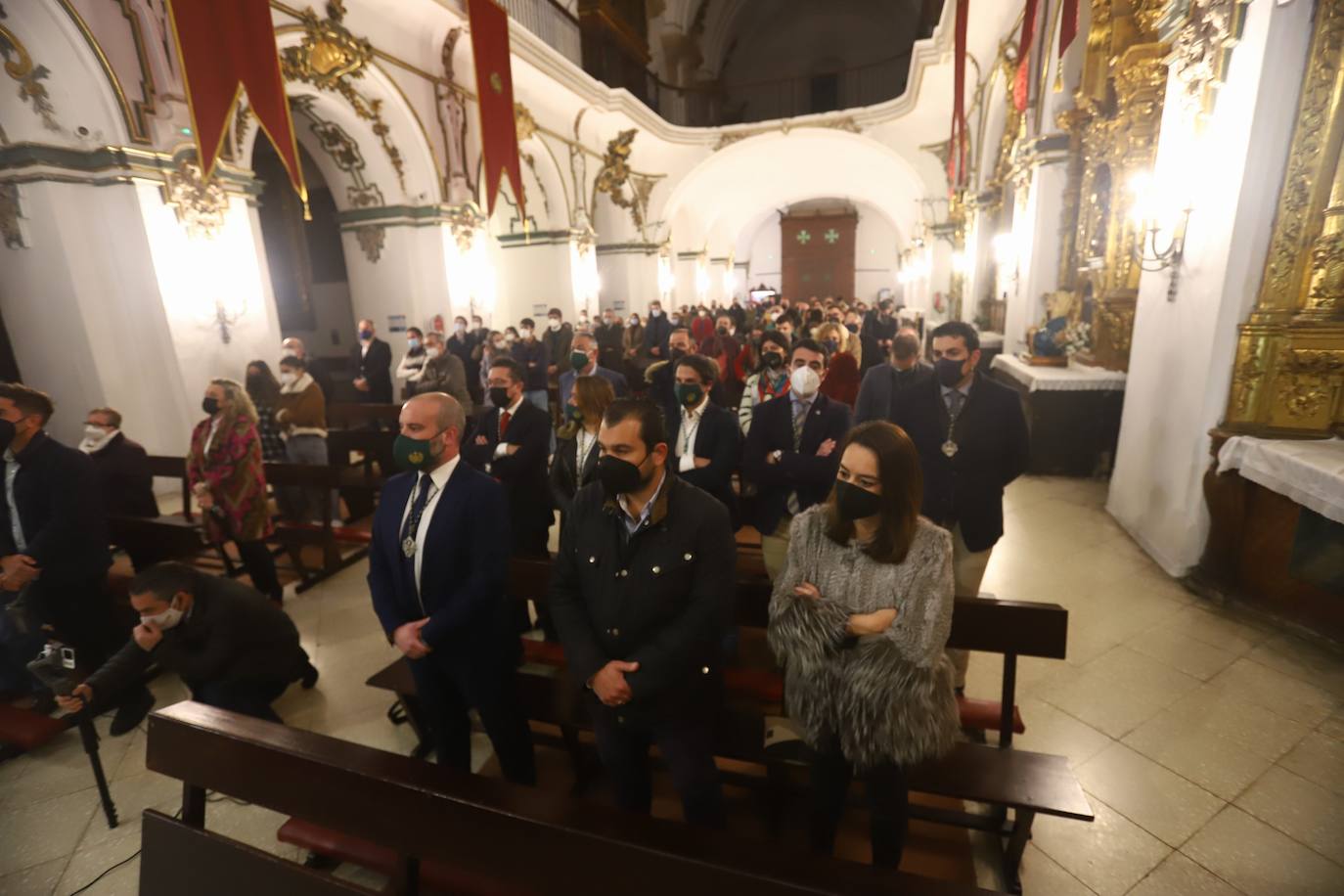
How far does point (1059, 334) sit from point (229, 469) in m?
7.42

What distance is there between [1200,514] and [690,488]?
3869mm

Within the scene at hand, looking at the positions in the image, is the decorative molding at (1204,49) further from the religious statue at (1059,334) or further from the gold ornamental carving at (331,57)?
the gold ornamental carving at (331,57)

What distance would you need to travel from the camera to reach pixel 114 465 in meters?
4.03

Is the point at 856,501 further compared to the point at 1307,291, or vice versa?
the point at 1307,291

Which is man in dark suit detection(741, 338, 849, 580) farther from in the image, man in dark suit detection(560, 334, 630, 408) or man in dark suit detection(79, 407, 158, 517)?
man in dark suit detection(79, 407, 158, 517)

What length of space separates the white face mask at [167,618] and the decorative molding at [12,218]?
5596 mm

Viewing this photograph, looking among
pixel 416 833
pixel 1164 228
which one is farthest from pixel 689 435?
pixel 1164 228

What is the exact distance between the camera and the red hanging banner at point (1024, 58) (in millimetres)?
6102

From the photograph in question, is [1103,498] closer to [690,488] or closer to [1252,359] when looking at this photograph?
[1252,359]

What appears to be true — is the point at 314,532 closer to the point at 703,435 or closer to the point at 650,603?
the point at 703,435

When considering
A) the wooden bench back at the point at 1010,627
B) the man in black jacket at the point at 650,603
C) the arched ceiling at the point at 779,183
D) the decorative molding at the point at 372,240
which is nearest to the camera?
the man in black jacket at the point at 650,603

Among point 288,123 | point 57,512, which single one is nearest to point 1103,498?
point 57,512

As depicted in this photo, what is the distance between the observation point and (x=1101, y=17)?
5730 mm

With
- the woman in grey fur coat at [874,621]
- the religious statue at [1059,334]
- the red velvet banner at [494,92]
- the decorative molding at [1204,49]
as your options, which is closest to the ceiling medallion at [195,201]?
the red velvet banner at [494,92]
